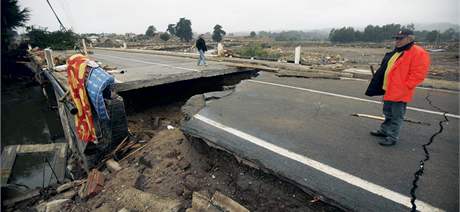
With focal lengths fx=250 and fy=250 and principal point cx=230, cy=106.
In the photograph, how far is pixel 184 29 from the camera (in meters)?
63.7

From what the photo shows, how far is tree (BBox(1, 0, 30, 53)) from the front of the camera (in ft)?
84.9

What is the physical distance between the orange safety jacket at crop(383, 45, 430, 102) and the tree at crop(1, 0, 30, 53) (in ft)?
109

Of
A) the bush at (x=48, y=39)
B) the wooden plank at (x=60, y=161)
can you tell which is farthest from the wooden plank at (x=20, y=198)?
the bush at (x=48, y=39)

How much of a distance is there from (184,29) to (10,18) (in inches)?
1557

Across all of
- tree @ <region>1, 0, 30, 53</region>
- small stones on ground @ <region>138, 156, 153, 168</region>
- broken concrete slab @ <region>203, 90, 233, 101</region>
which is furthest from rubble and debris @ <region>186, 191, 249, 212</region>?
tree @ <region>1, 0, 30, 53</region>

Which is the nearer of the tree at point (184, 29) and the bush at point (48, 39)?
the bush at point (48, 39)

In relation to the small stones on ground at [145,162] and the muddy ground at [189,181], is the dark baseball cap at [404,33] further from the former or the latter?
the small stones on ground at [145,162]

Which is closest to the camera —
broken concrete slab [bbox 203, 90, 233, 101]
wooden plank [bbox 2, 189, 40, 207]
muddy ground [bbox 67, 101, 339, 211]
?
muddy ground [bbox 67, 101, 339, 211]

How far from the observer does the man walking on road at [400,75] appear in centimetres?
346

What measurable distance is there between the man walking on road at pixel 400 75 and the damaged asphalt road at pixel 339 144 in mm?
424

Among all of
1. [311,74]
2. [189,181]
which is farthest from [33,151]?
[311,74]

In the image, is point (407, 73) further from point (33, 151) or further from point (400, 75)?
point (33, 151)

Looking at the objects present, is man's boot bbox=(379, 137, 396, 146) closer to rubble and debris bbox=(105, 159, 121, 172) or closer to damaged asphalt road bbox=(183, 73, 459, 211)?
damaged asphalt road bbox=(183, 73, 459, 211)

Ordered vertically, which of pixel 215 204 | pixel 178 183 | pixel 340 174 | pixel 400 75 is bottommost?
pixel 178 183
